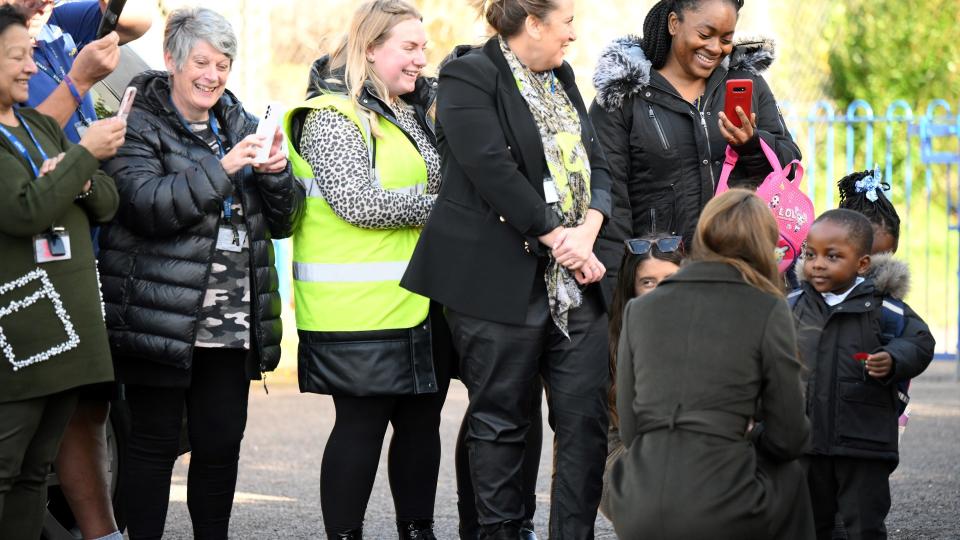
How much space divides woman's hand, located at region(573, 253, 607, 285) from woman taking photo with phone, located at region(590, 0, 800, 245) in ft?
1.71

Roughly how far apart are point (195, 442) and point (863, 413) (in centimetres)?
222

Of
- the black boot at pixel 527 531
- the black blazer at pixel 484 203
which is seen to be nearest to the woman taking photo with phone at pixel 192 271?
the black blazer at pixel 484 203

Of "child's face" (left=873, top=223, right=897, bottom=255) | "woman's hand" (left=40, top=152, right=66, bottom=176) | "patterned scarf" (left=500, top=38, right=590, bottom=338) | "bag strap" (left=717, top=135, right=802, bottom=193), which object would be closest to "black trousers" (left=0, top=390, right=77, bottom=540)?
"woman's hand" (left=40, top=152, right=66, bottom=176)

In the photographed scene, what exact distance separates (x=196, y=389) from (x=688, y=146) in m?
1.89

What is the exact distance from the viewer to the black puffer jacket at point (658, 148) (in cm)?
493

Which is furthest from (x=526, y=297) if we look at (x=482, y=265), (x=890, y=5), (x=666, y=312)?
(x=890, y=5)

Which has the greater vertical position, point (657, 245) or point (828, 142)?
point (657, 245)

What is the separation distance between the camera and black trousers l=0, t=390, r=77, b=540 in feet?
13.0

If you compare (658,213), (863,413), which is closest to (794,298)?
(863,413)

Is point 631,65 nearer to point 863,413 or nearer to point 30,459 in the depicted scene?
point 863,413

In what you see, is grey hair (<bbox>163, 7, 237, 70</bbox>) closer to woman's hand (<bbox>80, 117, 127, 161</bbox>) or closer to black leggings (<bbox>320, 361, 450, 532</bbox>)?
woman's hand (<bbox>80, 117, 127, 161</bbox>)

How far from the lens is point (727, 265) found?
145 inches

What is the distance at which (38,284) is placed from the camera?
4008 mm

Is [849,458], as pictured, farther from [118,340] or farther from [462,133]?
[118,340]
